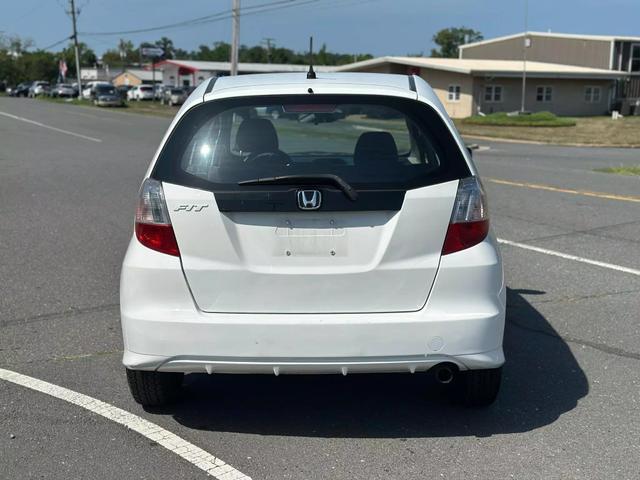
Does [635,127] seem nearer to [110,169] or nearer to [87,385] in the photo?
[110,169]

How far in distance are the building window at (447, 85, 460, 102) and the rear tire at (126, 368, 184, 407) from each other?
46.0m

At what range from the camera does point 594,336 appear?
18.2 ft

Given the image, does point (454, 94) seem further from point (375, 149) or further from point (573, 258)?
point (375, 149)

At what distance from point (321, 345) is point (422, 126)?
1.22 metres

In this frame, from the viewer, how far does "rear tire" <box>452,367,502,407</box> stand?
4121 mm

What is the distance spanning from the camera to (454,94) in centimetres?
4878

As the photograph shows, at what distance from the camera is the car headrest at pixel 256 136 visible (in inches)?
167

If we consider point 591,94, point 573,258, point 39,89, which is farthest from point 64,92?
point 573,258

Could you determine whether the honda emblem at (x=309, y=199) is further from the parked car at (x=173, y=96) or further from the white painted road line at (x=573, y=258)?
the parked car at (x=173, y=96)

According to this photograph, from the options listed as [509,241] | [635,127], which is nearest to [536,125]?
[635,127]

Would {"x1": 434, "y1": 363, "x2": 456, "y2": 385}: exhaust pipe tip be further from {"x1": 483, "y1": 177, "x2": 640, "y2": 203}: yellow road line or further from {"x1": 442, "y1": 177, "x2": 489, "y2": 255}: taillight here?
{"x1": 483, "y1": 177, "x2": 640, "y2": 203}: yellow road line

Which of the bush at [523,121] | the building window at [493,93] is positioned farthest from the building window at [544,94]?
the bush at [523,121]

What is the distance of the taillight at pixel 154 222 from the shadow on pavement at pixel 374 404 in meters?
1.03

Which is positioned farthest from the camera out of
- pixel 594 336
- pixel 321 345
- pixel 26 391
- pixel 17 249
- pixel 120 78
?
pixel 120 78
